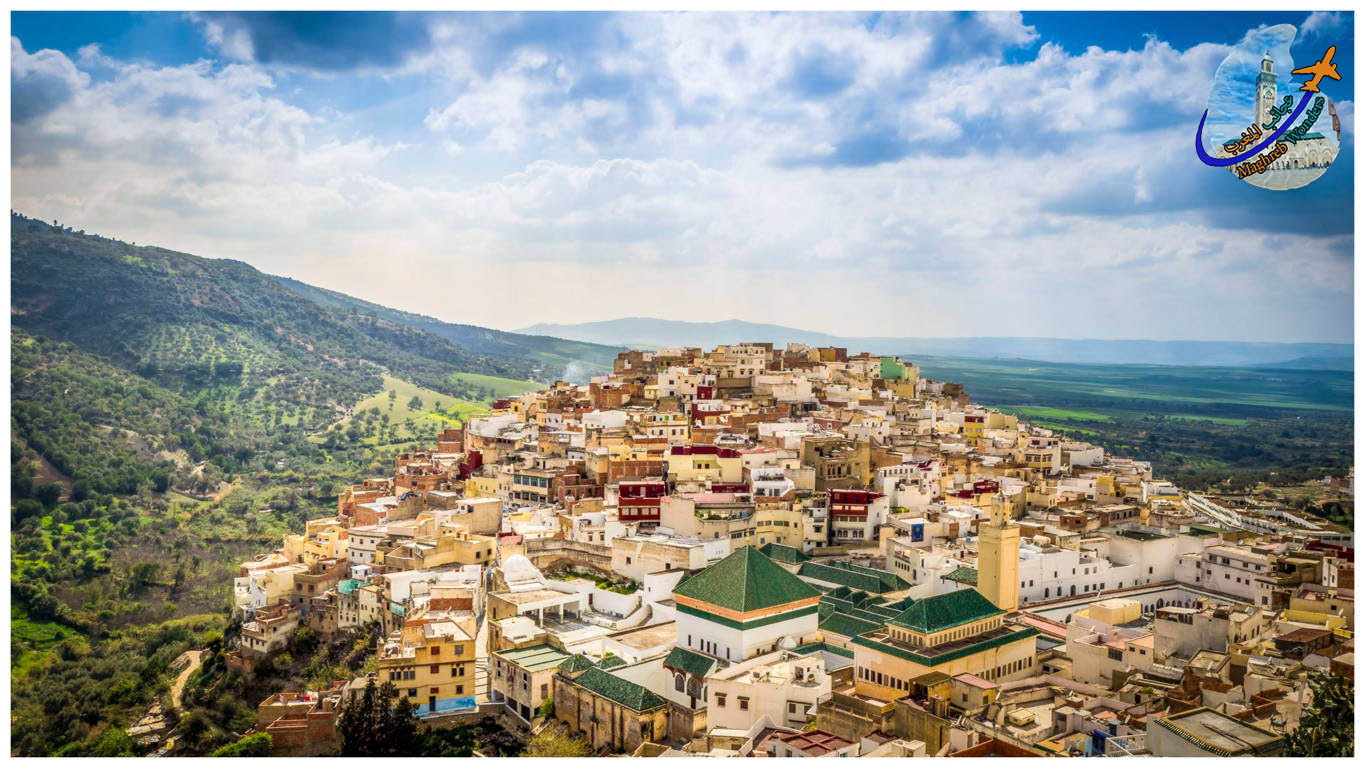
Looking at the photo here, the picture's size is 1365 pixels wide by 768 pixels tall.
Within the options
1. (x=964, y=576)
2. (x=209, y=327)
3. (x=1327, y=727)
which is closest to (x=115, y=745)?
(x=964, y=576)

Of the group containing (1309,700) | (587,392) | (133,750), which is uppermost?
(587,392)

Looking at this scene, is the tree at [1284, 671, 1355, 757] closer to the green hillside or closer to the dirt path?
the green hillside

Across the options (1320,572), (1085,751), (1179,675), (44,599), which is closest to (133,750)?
(44,599)

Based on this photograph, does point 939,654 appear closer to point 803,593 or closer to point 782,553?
point 803,593

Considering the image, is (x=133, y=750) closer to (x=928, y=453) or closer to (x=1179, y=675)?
(x=1179, y=675)

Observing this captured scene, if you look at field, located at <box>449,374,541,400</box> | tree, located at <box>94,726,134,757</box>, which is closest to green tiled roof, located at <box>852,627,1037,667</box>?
tree, located at <box>94,726,134,757</box>

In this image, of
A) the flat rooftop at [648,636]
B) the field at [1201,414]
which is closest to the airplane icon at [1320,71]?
the flat rooftop at [648,636]

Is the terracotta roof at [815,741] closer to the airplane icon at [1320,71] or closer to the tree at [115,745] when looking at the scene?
the airplane icon at [1320,71]
